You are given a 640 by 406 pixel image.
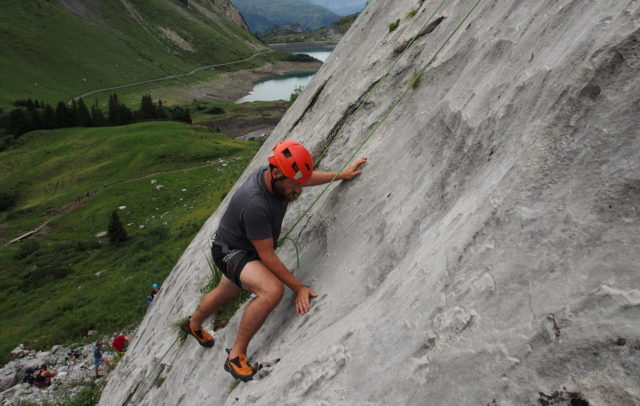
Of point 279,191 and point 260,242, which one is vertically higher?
point 279,191

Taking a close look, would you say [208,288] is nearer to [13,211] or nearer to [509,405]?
[509,405]

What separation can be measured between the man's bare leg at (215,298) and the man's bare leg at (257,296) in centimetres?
89

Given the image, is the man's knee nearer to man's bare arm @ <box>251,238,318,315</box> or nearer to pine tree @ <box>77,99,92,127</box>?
man's bare arm @ <box>251,238,318,315</box>

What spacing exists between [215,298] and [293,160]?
2740 mm

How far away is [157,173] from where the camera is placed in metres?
49.4

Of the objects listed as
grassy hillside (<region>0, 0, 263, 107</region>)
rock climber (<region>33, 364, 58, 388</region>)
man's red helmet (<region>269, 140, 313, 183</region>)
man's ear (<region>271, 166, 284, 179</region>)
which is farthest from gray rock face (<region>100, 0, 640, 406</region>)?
grassy hillside (<region>0, 0, 263, 107</region>)

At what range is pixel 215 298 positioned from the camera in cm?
578

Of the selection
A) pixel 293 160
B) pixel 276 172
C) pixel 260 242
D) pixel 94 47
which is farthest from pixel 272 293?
pixel 94 47

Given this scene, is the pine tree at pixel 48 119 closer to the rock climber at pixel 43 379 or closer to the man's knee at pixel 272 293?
the rock climber at pixel 43 379

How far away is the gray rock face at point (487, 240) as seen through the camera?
2.27 metres

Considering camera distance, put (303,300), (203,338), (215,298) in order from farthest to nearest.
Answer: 1. (203,338)
2. (215,298)
3. (303,300)

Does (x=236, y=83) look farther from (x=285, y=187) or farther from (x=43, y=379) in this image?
(x=285, y=187)

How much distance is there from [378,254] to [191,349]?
14.1ft

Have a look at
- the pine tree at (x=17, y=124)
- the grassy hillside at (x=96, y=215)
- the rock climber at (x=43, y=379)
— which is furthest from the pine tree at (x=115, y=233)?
the pine tree at (x=17, y=124)
